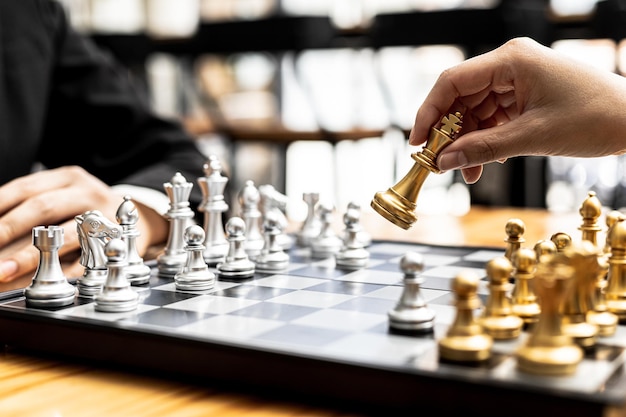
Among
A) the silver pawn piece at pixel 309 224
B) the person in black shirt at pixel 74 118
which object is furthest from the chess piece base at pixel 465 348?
the person in black shirt at pixel 74 118

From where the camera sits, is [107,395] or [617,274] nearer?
[107,395]

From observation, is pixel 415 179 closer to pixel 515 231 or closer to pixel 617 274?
pixel 515 231

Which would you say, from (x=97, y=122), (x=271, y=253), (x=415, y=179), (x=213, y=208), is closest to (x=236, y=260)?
(x=271, y=253)

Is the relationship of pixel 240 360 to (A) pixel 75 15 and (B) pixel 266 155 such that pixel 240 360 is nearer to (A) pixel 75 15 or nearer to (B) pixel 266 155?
(B) pixel 266 155

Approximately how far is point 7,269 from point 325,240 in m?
0.63

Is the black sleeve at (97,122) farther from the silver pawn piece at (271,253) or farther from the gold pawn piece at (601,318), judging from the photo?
the gold pawn piece at (601,318)

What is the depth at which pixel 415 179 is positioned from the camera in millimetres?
1352

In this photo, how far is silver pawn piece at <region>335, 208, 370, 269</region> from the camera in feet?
4.91

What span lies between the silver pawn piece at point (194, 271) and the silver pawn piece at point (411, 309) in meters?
0.37

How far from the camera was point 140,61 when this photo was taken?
5.70 m

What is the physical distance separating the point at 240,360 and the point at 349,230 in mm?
669

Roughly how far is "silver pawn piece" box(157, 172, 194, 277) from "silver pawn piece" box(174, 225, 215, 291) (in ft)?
0.52

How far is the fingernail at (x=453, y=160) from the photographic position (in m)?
1.25

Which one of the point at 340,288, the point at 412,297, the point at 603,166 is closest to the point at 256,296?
the point at 340,288
